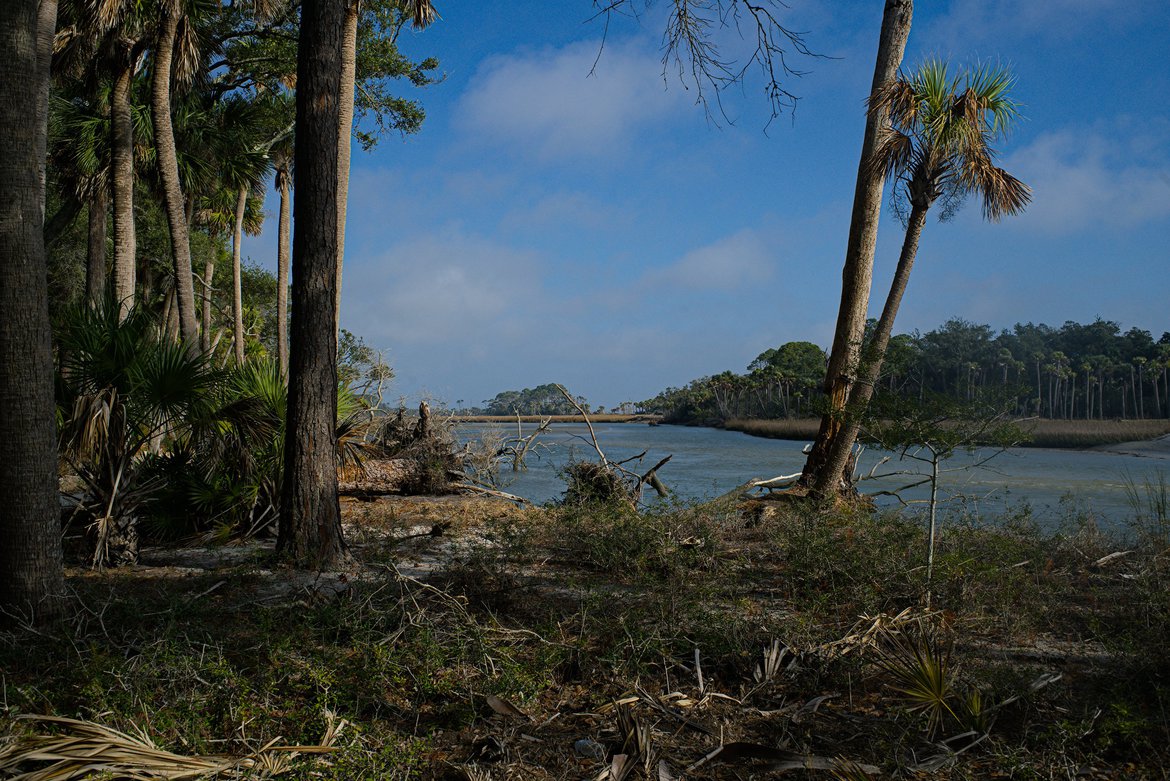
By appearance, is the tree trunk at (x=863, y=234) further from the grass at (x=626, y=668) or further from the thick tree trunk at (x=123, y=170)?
the thick tree trunk at (x=123, y=170)

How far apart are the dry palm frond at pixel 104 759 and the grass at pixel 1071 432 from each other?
38512 mm

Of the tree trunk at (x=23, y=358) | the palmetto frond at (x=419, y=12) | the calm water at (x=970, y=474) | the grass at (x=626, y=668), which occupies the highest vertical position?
the palmetto frond at (x=419, y=12)

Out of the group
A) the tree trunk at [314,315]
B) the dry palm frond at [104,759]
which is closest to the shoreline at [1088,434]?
the tree trunk at [314,315]

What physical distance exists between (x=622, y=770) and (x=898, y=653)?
1.79m

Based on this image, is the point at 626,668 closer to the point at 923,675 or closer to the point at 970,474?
the point at 923,675

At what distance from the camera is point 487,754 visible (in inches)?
128

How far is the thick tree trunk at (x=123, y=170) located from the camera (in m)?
13.6

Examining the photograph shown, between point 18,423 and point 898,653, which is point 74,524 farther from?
point 898,653

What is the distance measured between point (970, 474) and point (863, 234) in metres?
9.22

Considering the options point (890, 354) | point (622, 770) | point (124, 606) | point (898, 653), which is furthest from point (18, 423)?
point (890, 354)

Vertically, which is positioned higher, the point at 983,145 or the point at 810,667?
the point at 983,145

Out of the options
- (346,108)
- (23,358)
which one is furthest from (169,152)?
(23,358)

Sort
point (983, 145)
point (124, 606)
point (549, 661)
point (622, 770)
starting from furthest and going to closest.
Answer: point (983, 145)
point (124, 606)
point (549, 661)
point (622, 770)

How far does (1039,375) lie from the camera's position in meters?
71.8
